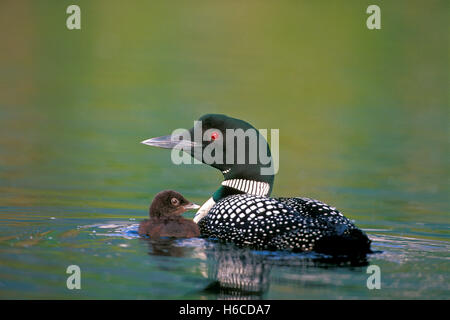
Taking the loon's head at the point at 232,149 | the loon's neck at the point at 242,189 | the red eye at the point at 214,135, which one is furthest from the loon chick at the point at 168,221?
the red eye at the point at 214,135

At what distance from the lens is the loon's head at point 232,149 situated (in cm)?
602

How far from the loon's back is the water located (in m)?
0.11

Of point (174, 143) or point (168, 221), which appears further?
point (174, 143)

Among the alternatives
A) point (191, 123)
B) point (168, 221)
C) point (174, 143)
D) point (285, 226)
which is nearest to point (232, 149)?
point (174, 143)

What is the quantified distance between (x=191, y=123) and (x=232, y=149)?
4178 millimetres

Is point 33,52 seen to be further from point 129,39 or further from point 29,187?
point 29,187

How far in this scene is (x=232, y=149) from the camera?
609 centimetres

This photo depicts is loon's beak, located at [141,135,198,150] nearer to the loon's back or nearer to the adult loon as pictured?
the adult loon

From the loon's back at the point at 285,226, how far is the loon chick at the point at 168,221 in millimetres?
184

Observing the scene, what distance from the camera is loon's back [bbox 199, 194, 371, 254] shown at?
501cm

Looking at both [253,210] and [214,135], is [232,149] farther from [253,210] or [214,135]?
[253,210]

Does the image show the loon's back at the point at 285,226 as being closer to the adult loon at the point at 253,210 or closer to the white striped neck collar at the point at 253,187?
the adult loon at the point at 253,210

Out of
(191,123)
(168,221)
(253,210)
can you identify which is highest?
(191,123)

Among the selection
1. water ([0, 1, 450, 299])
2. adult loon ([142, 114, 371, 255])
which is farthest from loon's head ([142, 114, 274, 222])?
water ([0, 1, 450, 299])
